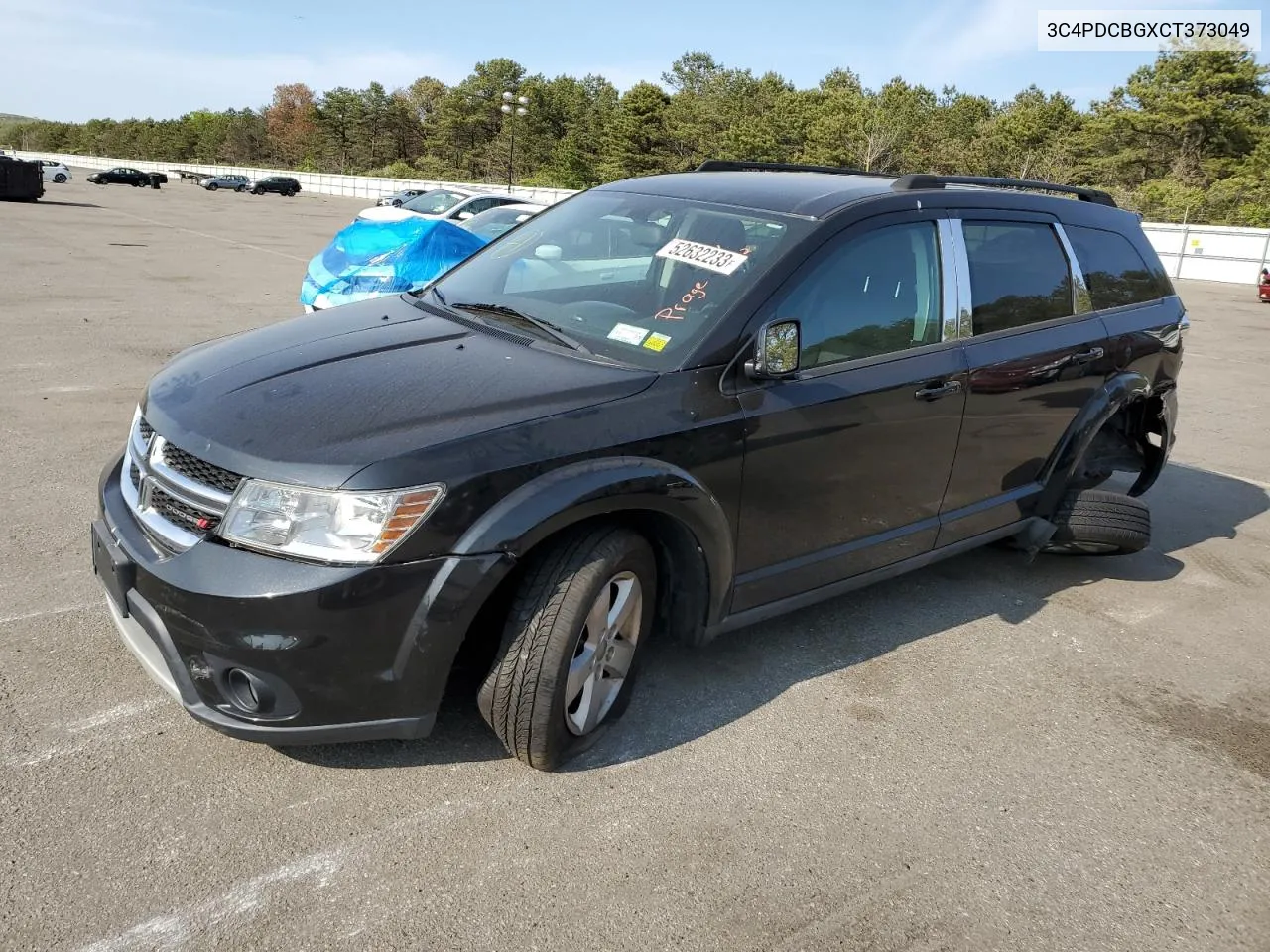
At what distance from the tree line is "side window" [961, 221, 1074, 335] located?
104 feet

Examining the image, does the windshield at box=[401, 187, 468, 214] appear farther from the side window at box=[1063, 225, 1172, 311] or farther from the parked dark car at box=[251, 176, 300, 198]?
the parked dark car at box=[251, 176, 300, 198]

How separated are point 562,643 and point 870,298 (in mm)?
1796

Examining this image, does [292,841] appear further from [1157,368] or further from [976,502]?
[1157,368]

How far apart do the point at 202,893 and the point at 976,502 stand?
10.6ft

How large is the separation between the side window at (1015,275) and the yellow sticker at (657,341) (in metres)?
1.49

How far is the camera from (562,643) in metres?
2.73

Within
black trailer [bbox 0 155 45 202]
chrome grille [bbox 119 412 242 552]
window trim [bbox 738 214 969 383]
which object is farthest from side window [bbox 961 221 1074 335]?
black trailer [bbox 0 155 45 202]

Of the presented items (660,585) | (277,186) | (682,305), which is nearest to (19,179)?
(277,186)

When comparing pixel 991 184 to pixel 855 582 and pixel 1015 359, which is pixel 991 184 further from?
pixel 855 582

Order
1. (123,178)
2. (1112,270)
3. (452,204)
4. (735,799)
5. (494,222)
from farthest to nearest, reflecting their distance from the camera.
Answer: (123,178), (452,204), (494,222), (1112,270), (735,799)

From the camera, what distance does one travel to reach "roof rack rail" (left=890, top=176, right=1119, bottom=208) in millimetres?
3928

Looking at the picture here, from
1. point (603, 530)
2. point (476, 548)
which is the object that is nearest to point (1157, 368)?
point (603, 530)

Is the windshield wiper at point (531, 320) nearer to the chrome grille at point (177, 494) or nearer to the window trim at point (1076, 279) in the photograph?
the chrome grille at point (177, 494)

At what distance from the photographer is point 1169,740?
3.44 metres
